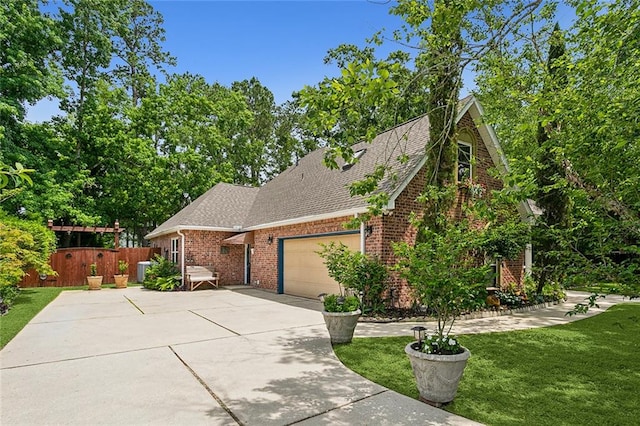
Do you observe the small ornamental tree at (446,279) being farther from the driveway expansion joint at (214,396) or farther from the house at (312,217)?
the driveway expansion joint at (214,396)

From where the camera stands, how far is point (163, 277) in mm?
16672

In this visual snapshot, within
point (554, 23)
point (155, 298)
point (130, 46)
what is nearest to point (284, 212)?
point (155, 298)

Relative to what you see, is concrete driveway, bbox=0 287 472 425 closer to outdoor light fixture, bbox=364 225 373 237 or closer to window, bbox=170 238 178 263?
Answer: outdoor light fixture, bbox=364 225 373 237

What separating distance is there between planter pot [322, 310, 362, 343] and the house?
2.50 metres

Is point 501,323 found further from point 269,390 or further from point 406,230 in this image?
point 269,390

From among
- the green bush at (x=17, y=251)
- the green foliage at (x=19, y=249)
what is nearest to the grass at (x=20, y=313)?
the green bush at (x=17, y=251)

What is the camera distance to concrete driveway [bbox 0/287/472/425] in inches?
154

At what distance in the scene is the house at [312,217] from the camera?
10.4 metres

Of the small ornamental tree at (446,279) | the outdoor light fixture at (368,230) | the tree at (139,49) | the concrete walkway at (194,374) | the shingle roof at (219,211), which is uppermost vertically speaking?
the tree at (139,49)

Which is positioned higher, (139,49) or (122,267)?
(139,49)

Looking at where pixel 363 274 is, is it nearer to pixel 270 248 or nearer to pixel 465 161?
pixel 465 161

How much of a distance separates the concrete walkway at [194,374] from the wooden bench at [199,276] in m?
6.51

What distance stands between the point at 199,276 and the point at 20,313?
7063 millimetres

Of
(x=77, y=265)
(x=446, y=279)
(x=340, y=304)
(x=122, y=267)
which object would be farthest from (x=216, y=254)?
(x=446, y=279)
